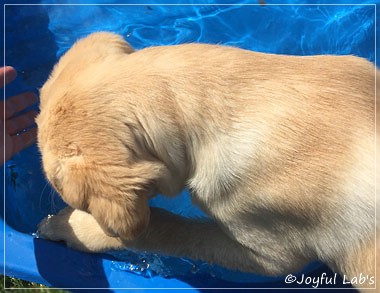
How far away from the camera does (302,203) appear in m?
2.07

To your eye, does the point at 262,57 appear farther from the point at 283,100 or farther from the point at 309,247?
the point at 309,247

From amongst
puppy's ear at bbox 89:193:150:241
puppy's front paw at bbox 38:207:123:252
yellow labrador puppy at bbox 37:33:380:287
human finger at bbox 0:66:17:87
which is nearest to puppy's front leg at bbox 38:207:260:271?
puppy's front paw at bbox 38:207:123:252

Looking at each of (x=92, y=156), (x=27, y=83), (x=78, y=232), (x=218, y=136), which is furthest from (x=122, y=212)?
(x=27, y=83)

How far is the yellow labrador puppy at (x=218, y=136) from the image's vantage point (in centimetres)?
198

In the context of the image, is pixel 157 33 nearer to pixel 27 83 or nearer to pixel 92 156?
pixel 27 83

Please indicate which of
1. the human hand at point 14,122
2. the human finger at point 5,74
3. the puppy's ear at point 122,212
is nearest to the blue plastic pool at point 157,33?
the human hand at point 14,122

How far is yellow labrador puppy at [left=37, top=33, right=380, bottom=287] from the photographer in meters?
1.98

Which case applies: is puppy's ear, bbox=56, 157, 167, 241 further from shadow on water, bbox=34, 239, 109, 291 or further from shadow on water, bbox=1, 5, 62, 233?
shadow on water, bbox=1, 5, 62, 233

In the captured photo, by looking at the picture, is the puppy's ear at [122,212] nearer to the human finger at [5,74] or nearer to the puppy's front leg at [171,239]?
the puppy's front leg at [171,239]

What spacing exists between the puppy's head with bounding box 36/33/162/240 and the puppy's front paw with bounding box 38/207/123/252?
0.64 m

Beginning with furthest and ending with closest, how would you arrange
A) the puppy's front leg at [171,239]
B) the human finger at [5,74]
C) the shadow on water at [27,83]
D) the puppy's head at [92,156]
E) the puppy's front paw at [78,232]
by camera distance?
the shadow on water at [27,83]
the human finger at [5,74]
the puppy's front paw at [78,232]
the puppy's front leg at [171,239]
the puppy's head at [92,156]

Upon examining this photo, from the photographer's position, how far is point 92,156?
1.96m

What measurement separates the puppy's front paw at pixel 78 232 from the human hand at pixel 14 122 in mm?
462

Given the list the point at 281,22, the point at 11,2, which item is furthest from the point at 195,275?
the point at 11,2
